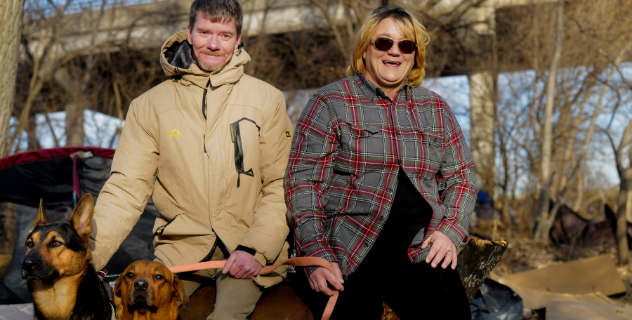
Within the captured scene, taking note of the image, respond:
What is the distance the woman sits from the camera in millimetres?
2566

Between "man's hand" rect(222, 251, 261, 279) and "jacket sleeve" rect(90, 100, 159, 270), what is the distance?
1.89ft

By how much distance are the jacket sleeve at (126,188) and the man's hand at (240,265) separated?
1.89 ft

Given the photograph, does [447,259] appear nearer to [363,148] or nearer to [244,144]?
[363,148]

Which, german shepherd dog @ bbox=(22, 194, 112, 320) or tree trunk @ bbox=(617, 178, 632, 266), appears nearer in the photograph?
german shepherd dog @ bbox=(22, 194, 112, 320)

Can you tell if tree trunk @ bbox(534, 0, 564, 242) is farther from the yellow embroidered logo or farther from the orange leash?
the yellow embroidered logo

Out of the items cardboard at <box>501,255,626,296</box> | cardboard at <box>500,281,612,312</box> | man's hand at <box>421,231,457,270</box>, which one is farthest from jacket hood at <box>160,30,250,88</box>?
cardboard at <box>501,255,626,296</box>

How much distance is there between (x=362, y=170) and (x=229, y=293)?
0.93 meters

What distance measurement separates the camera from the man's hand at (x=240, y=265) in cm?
255

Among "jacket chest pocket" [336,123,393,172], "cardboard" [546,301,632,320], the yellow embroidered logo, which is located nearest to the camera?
"jacket chest pocket" [336,123,393,172]

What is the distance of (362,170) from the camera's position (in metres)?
2.67

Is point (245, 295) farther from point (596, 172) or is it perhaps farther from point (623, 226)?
point (596, 172)

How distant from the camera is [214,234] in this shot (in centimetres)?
273

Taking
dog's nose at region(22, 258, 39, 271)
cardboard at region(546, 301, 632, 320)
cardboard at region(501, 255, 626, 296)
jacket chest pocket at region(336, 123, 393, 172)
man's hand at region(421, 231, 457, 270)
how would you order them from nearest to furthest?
dog's nose at region(22, 258, 39, 271), man's hand at region(421, 231, 457, 270), jacket chest pocket at region(336, 123, 393, 172), cardboard at region(546, 301, 632, 320), cardboard at region(501, 255, 626, 296)

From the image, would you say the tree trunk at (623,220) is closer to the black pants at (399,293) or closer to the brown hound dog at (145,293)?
the black pants at (399,293)
